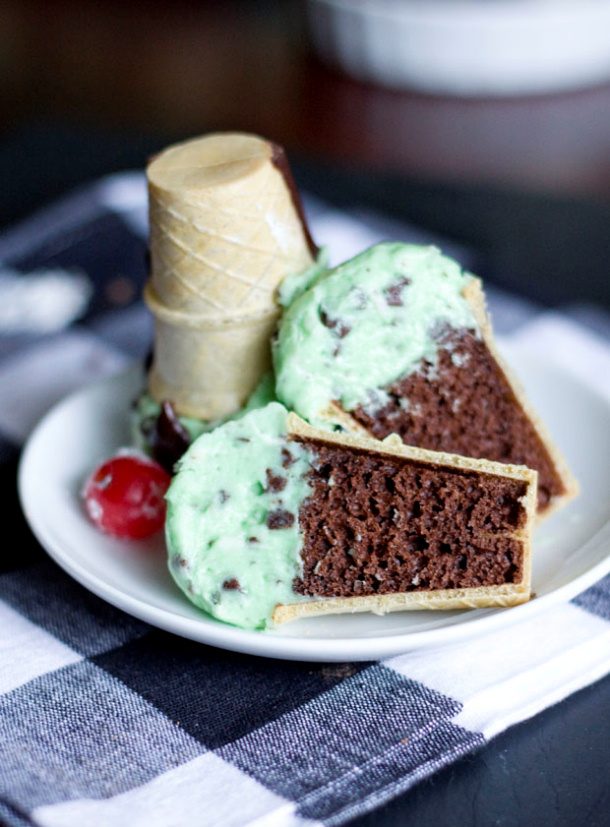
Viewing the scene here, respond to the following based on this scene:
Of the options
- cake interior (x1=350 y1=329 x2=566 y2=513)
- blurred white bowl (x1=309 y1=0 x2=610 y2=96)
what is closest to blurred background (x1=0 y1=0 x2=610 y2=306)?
blurred white bowl (x1=309 y1=0 x2=610 y2=96)

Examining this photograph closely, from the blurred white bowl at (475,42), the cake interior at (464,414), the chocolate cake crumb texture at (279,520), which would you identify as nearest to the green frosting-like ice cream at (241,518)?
the chocolate cake crumb texture at (279,520)

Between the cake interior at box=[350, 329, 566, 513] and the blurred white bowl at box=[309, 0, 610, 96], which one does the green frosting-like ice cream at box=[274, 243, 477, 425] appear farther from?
the blurred white bowl at box=[309, 0, 610, 96]

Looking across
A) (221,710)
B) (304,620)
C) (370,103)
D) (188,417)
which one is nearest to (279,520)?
(304,620)

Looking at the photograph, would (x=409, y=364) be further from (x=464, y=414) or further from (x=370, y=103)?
(x=370, y=103)

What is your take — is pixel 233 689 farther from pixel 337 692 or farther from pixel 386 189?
pixel 386 189

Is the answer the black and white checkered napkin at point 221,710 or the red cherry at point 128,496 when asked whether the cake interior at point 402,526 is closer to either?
the black and white checkered napkin at point 221,710

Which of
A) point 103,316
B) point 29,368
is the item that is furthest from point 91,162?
point 29,368
